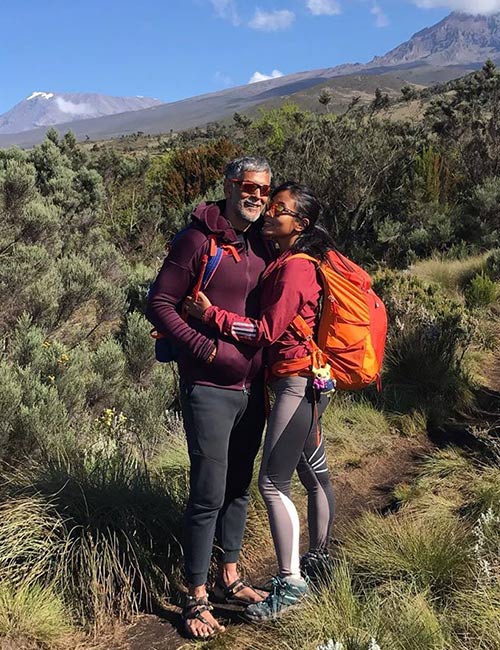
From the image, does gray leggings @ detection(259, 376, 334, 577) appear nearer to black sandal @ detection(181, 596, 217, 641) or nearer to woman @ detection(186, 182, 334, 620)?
woman @ detection(186, 182, 334, 620)

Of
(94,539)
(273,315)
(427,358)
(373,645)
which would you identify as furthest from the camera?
(427,358)

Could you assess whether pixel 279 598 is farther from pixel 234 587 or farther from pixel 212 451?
pixel 212 451

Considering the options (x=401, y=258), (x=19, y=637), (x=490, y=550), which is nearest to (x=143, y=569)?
(x=19, y=637)

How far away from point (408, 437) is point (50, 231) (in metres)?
5.48

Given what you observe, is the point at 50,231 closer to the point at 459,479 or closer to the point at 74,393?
the point at 74,393

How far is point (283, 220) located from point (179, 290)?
1.68 ft

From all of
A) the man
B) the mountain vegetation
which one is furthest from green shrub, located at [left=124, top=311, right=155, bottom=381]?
the man

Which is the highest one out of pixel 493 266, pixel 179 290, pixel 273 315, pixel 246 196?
pixel 246 196

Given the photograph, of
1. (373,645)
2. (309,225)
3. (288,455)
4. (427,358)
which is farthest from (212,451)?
(427,358)

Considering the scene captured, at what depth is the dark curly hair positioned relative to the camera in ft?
8.06

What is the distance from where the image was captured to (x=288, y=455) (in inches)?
98.8

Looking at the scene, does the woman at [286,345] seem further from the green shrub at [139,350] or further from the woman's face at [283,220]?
the green shrub at [139,350]

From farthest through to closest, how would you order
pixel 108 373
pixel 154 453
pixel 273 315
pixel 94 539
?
pixel 108 373 < pixel 154 453 < pixel 94 539 < pixel 273 315

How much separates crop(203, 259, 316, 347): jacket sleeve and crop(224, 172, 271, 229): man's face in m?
0.27
